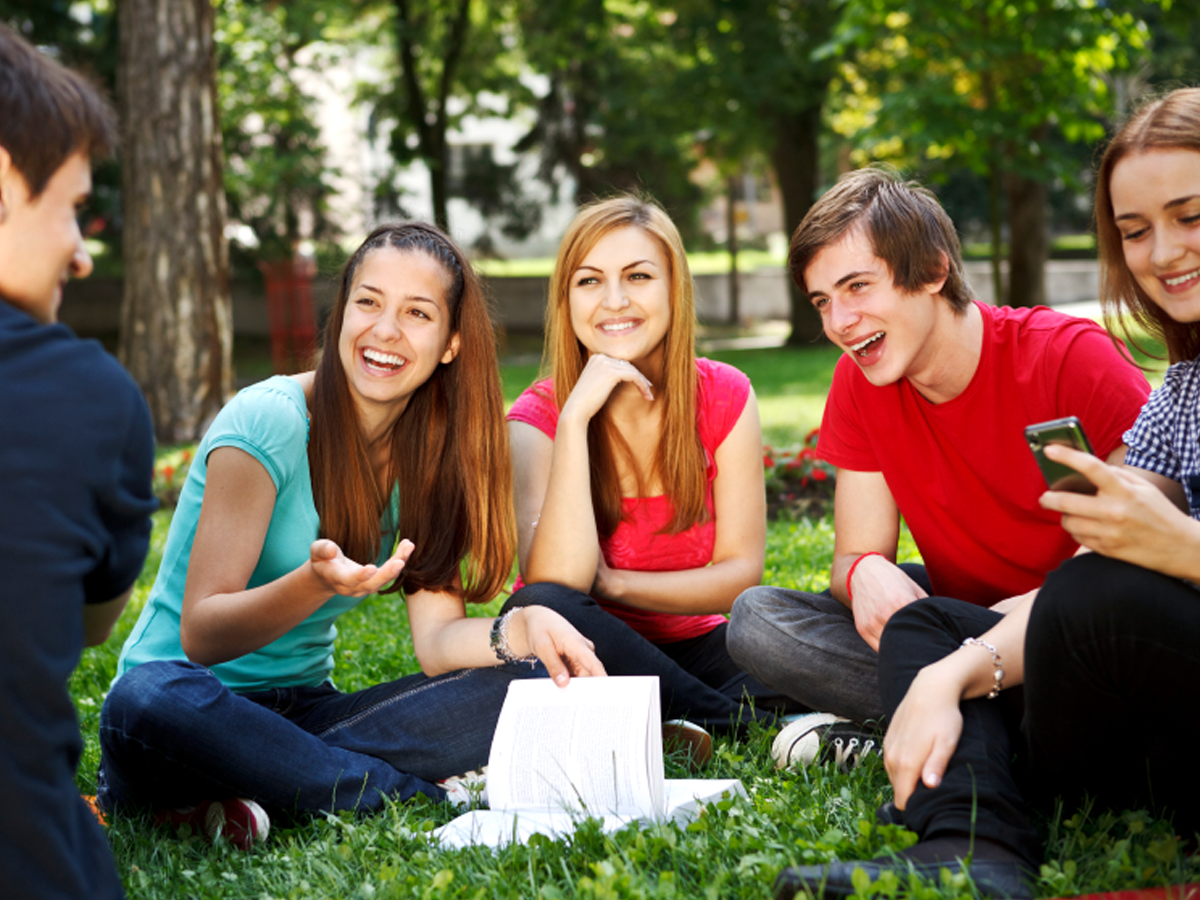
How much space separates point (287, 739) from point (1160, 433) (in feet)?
6.74

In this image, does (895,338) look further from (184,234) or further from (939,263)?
(184,234)

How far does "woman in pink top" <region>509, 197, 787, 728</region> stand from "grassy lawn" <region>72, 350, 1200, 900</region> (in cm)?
53

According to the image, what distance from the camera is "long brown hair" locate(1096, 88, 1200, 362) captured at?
228cm

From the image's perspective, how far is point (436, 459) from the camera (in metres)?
3.20

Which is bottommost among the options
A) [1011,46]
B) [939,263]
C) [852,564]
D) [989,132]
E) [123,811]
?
[123,811]

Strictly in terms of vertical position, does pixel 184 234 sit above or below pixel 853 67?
below

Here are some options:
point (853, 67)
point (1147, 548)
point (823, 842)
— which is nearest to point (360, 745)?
point (823, 842)

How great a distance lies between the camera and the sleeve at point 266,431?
111 inches

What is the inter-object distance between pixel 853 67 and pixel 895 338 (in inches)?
682

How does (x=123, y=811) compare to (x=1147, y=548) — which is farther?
(x=123, y=811)

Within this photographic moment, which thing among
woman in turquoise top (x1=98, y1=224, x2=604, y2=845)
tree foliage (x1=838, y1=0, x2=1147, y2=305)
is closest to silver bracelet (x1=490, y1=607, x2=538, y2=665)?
woman in turquoise top (x1=98, y1=224, x2=604, y2=845)

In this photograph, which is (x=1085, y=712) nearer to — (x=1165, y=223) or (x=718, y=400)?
(x=1165, y=223)

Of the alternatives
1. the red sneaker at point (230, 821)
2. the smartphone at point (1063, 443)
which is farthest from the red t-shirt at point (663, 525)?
the smartphone at point (1063, 443)

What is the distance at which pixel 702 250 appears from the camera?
84.2 feet
